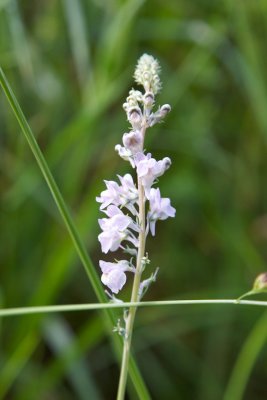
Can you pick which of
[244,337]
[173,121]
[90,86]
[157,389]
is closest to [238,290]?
[244,337]

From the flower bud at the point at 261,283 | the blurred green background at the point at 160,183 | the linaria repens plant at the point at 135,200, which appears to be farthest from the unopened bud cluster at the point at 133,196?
the blurred green background at the point at 160,183

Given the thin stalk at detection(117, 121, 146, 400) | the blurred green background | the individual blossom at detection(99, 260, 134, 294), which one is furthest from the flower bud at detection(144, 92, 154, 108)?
the blurred green background

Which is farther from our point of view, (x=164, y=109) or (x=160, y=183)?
(x=160, y=183)

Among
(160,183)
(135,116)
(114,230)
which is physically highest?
(160,183)

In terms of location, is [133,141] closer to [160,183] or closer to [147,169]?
[147,169]

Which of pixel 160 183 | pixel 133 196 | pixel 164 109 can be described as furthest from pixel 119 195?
pixel 160 183

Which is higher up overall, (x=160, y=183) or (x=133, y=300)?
(x=160, y=183)

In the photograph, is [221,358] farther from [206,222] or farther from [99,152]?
[99,152]

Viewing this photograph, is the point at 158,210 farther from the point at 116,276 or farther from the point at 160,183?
the point at 160,183

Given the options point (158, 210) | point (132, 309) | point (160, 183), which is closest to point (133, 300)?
point (132, 309)
